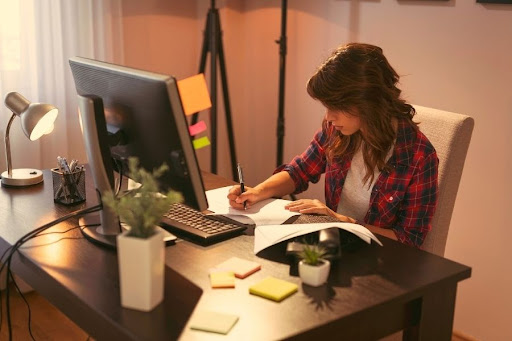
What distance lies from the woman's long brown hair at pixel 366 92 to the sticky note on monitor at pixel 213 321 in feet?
2.43

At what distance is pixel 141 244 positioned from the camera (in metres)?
1.26

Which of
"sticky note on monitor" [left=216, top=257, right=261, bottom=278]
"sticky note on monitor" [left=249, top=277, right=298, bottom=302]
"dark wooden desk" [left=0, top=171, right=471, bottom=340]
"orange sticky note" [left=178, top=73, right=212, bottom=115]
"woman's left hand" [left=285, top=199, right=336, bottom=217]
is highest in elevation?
"orange sticky note" [left=178, top=73, right=212, bottom=115]

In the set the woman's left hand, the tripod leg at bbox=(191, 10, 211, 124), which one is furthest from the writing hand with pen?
the tripod leg at bbox=(191, 10, 211, 124)

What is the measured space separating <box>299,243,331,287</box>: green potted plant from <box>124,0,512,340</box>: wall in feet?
4.11

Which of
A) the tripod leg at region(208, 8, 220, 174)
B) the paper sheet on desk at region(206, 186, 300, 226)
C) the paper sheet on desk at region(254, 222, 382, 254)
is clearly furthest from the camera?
the tripod leg at region(208, 8, 220, 174)

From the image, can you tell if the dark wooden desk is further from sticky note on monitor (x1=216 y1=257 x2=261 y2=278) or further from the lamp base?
the lamp base

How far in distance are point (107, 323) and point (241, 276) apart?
30 cm

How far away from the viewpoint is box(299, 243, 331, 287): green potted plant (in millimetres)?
1432

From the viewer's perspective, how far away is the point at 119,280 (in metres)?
1.46

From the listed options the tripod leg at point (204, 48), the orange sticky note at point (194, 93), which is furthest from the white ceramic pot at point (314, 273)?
the tripod leg at point (204, 48)

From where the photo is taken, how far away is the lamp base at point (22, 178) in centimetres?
209

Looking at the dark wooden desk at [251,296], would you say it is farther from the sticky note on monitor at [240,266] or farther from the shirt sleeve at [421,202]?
the shirt sleeve at [421,202]

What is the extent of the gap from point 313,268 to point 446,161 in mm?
669

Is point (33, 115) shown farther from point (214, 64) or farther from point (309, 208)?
point (214, 64)
